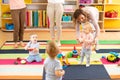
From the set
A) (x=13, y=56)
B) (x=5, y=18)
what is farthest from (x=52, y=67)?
(x=5, y=18)

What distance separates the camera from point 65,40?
5633 millimetres

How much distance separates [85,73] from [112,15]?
10.7 ft

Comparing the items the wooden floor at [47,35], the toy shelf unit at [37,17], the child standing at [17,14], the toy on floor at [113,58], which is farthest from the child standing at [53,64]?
the toy shelf unit at [37,17]

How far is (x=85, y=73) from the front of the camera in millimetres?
3689

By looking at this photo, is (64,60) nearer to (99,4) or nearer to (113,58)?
(113,58)

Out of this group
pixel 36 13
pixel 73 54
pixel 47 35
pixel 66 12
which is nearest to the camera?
A: pixel 73 54

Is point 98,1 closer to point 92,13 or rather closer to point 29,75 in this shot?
point 92,13

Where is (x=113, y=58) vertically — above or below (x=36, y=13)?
below

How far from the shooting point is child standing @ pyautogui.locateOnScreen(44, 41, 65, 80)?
2.73 meters

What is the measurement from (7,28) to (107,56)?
10.1ft

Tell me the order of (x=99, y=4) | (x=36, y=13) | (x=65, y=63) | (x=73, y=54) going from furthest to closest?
(x=99, y=4) → (x=36, y=13) → (x=73, y=54) → (x=65, y=63)

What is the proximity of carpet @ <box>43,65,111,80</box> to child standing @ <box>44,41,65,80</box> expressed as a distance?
0.76 meters

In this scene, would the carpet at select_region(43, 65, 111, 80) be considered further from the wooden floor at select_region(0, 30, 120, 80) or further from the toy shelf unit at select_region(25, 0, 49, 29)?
the toy shelf unit at select_region(25, 0, 49, 29)

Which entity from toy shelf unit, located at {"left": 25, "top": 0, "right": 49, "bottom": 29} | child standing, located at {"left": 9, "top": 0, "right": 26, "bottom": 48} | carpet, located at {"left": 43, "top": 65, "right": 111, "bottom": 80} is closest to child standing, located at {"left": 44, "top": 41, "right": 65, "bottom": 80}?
carpet, located at {"left": 43, "top": 65, "right": 111, "bottom": 80}
